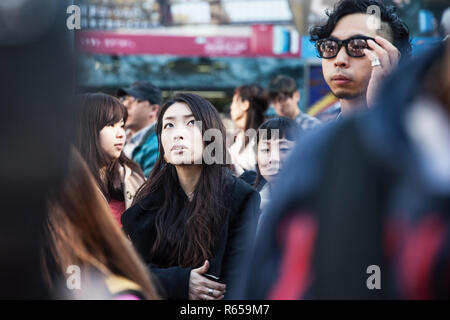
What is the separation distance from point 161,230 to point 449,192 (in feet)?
6.60

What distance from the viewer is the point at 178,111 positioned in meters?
2.77

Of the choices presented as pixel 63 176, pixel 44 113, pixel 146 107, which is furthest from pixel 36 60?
pixel 146 107

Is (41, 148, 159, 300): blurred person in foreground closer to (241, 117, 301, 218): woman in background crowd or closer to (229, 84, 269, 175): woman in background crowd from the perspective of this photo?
(241, 117, 301, 218): woman in background crowd

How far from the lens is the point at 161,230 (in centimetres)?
256

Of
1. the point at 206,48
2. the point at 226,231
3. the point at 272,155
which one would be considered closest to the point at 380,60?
the point at 226,231

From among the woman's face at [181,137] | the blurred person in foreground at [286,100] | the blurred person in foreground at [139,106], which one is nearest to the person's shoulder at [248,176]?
the woman's face at [181,137]

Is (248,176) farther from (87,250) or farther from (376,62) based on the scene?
(87,250)

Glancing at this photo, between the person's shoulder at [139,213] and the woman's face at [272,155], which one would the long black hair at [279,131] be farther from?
the person's shoulder at [139,213]

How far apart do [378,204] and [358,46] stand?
1.92m

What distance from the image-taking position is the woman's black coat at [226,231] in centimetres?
254

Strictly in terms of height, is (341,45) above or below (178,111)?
above
